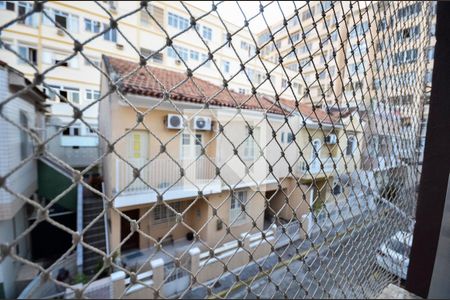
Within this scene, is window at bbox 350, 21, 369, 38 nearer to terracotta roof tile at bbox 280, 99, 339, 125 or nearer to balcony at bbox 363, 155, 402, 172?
terracotta roof tile at bbox 280, 99, 339, 125

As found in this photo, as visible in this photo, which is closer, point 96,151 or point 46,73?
point 46,73

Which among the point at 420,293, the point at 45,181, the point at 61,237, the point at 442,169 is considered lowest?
the point at 61,237

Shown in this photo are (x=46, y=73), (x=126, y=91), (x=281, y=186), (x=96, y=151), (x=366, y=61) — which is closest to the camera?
(x=46, y=73)

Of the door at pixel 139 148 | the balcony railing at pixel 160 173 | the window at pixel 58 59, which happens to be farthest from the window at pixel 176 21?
the window at pixel 58 59

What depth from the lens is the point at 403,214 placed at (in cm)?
120

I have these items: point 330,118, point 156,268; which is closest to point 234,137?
point 330,118

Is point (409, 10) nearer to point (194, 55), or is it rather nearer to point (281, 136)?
point (281, 136)

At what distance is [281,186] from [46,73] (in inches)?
28.4

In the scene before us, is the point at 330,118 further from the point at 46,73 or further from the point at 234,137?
the point at 234,137

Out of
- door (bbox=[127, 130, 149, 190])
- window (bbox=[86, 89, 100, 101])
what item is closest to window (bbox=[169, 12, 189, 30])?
door (bbox=[127, 130, 149, 190])

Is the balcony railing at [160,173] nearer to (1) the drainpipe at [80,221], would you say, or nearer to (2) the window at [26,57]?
(1) the drainpipe at [80,221]

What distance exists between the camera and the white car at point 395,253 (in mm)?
1121

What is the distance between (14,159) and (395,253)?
2435mm

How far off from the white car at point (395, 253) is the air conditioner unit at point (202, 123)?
6.74 feet
